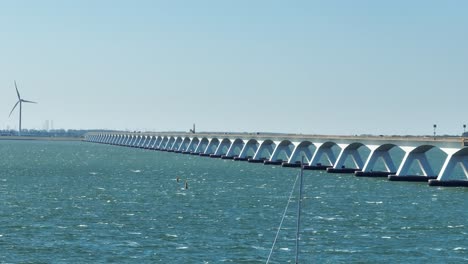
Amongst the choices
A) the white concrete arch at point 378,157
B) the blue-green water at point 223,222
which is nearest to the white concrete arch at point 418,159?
the blue-green water at point 223,222

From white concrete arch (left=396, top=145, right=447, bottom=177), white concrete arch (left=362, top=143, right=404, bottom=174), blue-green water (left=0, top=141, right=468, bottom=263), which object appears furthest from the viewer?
white concrete arch (left=362, top=143, right=404, bottom=174)

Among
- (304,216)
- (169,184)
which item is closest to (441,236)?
(304,216)

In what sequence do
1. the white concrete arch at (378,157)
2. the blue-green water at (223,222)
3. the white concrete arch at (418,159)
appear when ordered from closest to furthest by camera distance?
1. the blue-green water at (223,222)
2. the white concrete arch at (418,159)
3. the white concrete arch at (378,157)

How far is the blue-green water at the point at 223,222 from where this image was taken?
2146 inches

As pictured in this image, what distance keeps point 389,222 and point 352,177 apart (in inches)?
2379

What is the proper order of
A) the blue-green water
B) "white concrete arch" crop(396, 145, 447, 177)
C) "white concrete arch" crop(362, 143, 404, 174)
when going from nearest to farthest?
the blue-green water < "white concrete arch" crop(396, 145, 447, 177) < "white concrete arch" crop(362, 143, 404, 174)

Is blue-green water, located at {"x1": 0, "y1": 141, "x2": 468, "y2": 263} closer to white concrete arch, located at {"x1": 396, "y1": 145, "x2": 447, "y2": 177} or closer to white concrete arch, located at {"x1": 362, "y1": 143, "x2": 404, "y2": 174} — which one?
white concrete arch, located at {"x1": 396, "y1": 145, "x2": 447, "y2": 177}

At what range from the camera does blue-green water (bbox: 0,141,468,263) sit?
179 ft

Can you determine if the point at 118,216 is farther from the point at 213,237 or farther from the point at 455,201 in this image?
the point at 455,201

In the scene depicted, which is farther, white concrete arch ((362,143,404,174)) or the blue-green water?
white concrete arch ((362,143,404,174))

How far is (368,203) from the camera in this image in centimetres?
8700

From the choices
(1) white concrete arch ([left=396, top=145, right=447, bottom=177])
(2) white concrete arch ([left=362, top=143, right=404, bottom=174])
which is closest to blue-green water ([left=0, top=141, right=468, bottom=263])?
(1) white concrete arch ([left=396, top=145, right=447, bottom=177])

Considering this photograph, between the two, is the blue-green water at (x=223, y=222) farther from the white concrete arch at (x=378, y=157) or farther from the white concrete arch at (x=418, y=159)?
the white concrete arch at (x=378, y=157)

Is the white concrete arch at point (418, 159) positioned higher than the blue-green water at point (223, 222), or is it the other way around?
the white concrete arch at point (418, 159)
